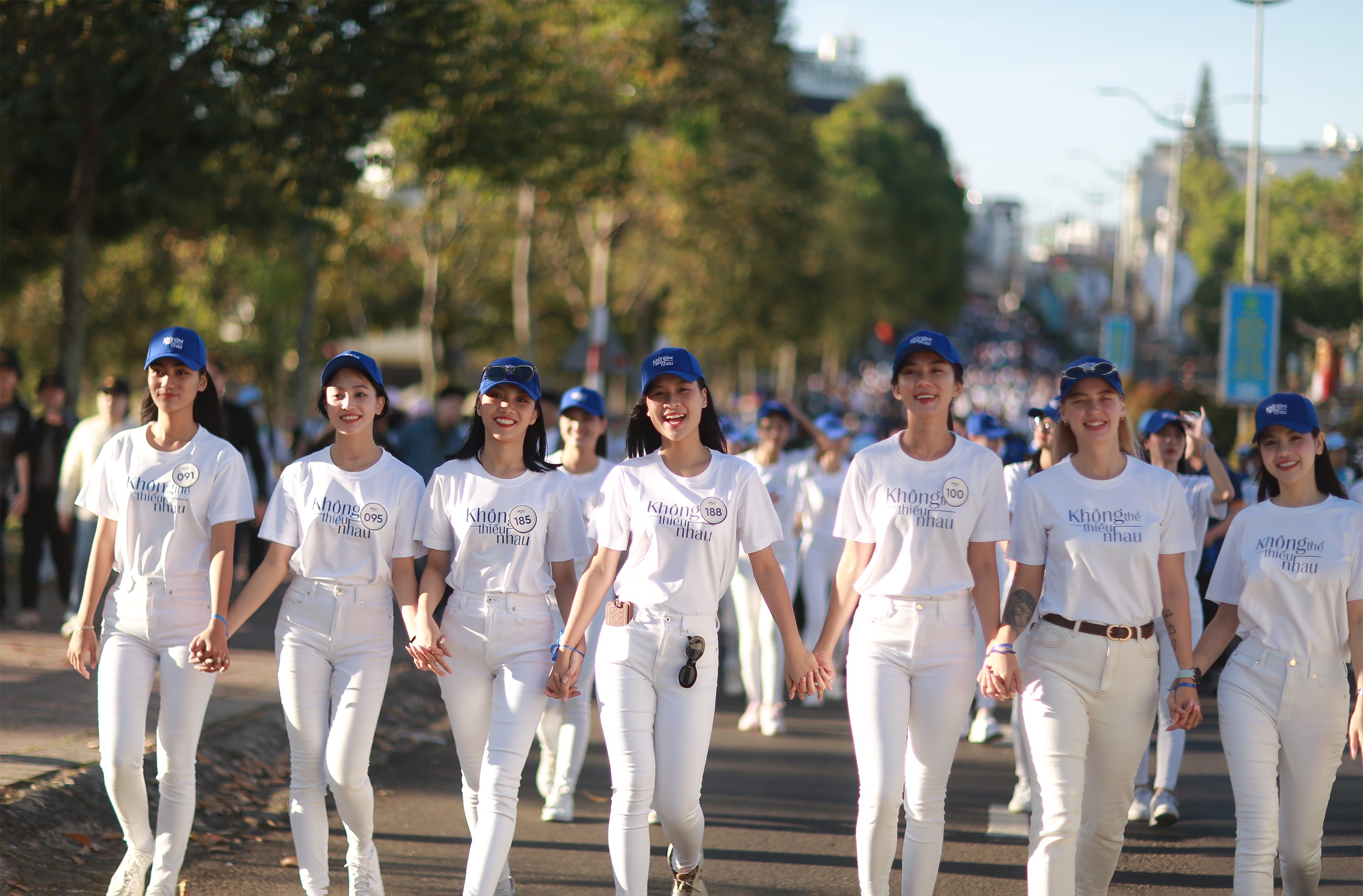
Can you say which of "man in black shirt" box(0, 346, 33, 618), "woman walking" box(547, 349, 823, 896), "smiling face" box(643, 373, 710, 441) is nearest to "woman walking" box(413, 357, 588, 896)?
"woman walking" box(547, 349, 823, 896)

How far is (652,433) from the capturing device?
5137mm

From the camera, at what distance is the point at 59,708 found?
7.83 meters

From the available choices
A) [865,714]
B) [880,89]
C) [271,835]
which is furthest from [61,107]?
[880,89]

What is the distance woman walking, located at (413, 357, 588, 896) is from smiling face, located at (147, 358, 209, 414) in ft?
3.13

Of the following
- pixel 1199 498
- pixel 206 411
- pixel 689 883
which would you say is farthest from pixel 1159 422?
pixel 206 411

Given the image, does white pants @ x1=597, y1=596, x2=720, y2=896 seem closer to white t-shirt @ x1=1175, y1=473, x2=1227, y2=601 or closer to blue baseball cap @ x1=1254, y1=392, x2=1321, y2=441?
blue baseball cap @ x1=1254, y1=392, x2=1321, y2=441

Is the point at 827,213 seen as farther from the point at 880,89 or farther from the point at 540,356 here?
the point at 880,89

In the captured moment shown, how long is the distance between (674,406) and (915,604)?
1.06m

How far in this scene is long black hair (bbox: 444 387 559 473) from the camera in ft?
16.6

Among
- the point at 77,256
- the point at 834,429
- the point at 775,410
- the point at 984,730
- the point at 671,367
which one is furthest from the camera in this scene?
the point at 77,256

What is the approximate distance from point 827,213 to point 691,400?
47840 millimetres

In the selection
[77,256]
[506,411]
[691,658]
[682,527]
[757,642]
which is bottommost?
[757,642]

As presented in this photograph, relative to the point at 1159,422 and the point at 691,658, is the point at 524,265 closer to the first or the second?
the point at 1159,422

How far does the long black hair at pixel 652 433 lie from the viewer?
5.08 meters
